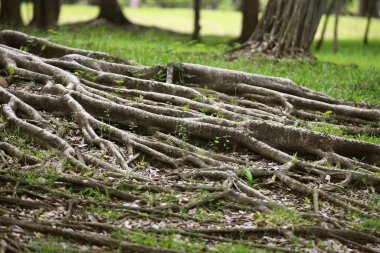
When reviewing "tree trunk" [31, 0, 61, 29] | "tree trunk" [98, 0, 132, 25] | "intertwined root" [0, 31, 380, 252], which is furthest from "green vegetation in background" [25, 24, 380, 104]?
"tree trunk" [98, 0, 132, 25]

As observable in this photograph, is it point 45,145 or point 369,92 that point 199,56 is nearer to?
point 369,92

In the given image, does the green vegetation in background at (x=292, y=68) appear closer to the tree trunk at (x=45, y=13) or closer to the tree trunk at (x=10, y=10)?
the tree trunk at (x=10, y=10)

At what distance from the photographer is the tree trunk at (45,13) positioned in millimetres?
21812

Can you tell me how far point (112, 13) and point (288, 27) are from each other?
11.4 metres

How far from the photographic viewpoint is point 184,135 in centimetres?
955

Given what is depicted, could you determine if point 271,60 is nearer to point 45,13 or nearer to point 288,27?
point 288,27

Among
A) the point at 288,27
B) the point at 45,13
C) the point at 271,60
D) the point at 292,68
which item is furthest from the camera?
the point at 45,13

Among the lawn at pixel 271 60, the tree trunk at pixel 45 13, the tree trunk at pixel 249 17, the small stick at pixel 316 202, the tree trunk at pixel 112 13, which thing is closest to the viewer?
the small stick at pixel 316 202

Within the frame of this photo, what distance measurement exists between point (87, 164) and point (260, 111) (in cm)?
337

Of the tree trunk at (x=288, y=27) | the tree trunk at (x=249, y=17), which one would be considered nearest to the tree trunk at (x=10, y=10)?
the tree trunk at (x=249, y=17)

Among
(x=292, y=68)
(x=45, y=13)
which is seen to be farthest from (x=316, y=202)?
(x=45, y=13)

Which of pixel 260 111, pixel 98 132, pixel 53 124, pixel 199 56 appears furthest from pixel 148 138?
pixel 199 56

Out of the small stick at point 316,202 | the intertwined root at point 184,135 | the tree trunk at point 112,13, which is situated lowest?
the tree trunk at point 112,13

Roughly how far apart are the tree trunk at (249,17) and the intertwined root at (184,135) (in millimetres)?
10574
